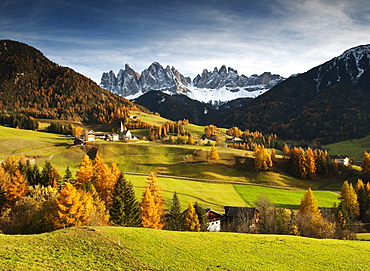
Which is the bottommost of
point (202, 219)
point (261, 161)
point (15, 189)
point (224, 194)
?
point (224, 194)

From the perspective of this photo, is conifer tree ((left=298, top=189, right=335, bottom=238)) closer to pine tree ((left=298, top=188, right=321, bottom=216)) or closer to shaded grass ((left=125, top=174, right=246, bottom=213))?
pine tree ((left=298, top=188, right=321, bottom=216))

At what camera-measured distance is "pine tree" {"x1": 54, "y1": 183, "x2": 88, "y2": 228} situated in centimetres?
3853

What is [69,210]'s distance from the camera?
38.8m

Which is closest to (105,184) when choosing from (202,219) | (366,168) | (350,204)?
(202,219)

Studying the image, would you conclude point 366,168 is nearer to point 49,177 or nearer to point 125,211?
point 125,211

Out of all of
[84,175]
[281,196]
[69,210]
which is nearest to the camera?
[69,210]

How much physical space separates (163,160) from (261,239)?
292 feet

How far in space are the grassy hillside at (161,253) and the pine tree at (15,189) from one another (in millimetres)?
34244

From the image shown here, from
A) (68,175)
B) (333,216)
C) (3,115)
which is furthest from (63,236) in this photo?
(3,115)

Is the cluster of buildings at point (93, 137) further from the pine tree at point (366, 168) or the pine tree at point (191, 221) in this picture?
the pine tree at point (366, 168)

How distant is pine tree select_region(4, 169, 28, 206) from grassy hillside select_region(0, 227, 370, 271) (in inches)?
1348

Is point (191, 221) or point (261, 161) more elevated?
point (261, 161)

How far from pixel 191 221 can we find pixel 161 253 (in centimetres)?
2759

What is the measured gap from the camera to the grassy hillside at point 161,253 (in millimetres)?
19312
